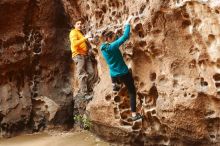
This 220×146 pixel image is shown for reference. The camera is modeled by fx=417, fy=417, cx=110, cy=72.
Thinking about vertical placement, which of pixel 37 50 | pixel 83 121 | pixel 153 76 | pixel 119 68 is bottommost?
pixel 83 121

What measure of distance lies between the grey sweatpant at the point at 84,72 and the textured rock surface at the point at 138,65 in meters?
0.32

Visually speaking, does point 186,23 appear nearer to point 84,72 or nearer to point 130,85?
point 130,85

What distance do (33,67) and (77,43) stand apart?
2.26 m

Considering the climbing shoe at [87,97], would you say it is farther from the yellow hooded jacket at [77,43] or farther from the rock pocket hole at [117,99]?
the rock pocket hole at [117,99]

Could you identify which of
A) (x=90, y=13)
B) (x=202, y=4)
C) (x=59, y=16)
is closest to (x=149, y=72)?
(x=202, y=4)

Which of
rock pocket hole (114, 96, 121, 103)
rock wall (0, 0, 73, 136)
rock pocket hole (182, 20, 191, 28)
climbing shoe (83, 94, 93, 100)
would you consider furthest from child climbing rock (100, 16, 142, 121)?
rock wall (0, 0, 73, 136)

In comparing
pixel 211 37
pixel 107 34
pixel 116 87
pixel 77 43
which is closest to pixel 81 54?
pixel 77 43

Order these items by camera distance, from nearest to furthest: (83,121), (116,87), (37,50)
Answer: (116,87) < (83,121) < (37,50)

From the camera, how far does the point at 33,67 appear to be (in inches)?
382

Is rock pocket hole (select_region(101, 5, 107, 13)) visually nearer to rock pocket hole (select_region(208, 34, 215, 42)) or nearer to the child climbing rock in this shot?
the child climbing rock

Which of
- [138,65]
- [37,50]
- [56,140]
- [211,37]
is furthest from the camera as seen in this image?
[37,50]

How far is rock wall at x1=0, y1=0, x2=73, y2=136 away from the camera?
31.1 feet

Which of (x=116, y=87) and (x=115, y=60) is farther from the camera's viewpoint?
(x=116, y=87)

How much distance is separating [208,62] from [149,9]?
50.6 inches
